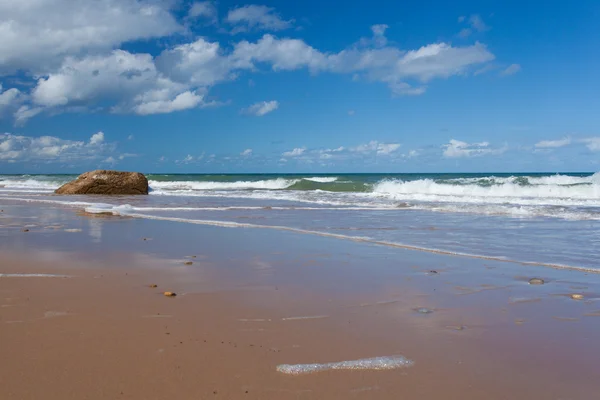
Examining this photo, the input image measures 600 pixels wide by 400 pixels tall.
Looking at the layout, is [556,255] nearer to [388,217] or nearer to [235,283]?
[235,283]

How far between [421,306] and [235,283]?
1.95 metres

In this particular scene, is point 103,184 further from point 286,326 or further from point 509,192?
point 286,326

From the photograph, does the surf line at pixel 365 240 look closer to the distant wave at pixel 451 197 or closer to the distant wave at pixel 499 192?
the distant wave at pixel 451 197

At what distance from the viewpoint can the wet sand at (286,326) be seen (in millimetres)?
2607

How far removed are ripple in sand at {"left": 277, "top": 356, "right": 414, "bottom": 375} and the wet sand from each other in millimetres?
56

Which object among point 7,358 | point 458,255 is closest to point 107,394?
point 7,358

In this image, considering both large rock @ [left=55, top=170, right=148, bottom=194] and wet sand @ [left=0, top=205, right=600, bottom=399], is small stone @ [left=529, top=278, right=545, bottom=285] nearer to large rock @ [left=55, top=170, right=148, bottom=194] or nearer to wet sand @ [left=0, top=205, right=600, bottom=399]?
wet sand @ [left=0, top=205, right=600, bottom=399]

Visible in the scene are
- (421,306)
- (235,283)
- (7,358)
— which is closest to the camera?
(7,358)

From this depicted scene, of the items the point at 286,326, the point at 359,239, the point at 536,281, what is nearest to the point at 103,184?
the point at 359,239

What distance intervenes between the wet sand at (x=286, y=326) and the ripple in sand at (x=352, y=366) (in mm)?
56

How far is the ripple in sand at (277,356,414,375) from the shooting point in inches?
110

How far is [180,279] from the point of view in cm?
519

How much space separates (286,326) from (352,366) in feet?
2.83

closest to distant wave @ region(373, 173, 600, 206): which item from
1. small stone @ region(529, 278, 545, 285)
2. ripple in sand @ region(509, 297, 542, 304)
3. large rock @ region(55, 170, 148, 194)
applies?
large rock @ region(55, 170, 148, 194)
